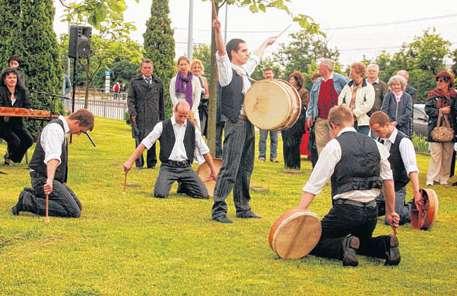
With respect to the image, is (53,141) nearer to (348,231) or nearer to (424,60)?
(348,231)

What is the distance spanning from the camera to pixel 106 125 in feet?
97.9

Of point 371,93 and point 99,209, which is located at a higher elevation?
point 371,93

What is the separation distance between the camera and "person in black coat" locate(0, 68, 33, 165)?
531 inches

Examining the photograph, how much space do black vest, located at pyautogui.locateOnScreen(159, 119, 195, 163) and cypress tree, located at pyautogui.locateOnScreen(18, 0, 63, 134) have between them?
753cm

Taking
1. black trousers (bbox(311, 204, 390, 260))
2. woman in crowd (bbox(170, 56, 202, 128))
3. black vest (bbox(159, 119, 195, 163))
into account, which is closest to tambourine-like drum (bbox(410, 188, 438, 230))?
black trousers (bbox(311, 204, 390, 260))

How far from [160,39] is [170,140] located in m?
17.4

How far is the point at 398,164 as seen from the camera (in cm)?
956

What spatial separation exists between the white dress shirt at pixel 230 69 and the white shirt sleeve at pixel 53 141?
1.83 m

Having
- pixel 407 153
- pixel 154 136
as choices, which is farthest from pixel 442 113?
pixel 154 136

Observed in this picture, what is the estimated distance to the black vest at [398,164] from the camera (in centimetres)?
945

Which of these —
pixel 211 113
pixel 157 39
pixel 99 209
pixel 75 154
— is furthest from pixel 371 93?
pixel 157 39

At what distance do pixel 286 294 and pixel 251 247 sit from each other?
5.79 feet

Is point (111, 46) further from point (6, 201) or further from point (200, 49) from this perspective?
point (200, 49)

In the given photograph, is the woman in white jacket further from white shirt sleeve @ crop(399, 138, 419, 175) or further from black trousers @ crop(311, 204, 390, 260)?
black trousers @ crop(311, 204, 390, 260)
